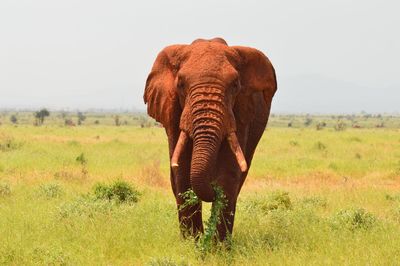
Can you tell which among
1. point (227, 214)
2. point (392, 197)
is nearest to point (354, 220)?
point (227, 214)

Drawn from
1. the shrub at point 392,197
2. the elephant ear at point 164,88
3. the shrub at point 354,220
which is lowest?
the shrub at point 392,197

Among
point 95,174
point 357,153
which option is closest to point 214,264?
point 95,174

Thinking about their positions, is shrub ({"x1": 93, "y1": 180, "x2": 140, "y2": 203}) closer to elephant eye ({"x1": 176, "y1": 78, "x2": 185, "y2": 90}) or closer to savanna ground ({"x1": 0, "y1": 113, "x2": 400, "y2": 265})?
savanna ground ({"x1": 0, "y1": 113, "x2": 400, "y2": 265})

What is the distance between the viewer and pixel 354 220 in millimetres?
9500

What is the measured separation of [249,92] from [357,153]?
2196 centimetres

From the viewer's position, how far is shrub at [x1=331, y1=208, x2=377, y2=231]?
356 inches

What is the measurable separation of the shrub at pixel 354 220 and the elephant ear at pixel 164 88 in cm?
376

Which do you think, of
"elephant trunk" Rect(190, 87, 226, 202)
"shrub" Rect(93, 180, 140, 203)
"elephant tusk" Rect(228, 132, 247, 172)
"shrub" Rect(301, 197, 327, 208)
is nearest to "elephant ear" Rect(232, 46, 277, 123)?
"elephant tusk" Rect(228, 132, 247, 172)

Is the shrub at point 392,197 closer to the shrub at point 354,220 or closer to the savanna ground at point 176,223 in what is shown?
the savanna ground at point 176,223

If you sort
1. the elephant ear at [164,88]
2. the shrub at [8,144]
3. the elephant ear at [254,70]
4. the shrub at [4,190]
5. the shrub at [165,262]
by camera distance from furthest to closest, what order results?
the shrub at [8,144]
the shrub at [4,190]
the elephant ear at [254,70]
the elephant ear at [164,88]
the shrub at [165,262]

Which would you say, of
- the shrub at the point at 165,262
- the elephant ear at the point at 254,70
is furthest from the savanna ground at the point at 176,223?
the elephant ear at the point at 254,70

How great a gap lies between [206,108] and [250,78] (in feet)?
4.59

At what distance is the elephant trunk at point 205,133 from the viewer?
20.3ft

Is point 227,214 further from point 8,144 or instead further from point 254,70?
point 8,144
